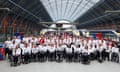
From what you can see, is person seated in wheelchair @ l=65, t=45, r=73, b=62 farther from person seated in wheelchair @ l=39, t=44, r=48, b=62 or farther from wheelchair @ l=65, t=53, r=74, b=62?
person seated in wheelchair @ l=39, t=44, r=48, b=62

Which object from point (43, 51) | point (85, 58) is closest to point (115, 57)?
point (85, 58)

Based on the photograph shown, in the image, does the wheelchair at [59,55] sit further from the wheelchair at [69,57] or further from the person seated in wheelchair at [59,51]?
the wheelchair at [69,57]

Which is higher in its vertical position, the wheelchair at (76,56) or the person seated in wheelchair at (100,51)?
the person seated in wheelchair at (100,51)

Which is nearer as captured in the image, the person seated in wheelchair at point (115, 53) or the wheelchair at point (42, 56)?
the wheelchair at point (42, 56)


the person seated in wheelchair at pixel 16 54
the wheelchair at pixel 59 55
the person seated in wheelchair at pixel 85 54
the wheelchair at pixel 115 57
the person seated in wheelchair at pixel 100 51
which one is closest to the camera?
the person seated in wheelchair at pixel 16 54

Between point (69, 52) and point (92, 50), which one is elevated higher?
point (92, 50)

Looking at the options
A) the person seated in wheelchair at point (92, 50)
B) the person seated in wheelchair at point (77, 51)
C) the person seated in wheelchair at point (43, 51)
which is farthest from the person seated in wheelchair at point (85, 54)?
the person seated in wheelchair at point (43, 51)

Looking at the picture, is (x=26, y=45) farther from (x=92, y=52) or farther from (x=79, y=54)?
(x=92, y=52)

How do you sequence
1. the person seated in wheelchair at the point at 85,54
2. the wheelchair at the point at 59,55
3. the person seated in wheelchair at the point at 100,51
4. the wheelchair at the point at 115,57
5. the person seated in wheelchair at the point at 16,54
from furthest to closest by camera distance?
the wheelchair at the point at 115,57, the person seated in wheelchair at the point at 100,51, the wheelchair at the point at 59,55, the person seated in wheelchair at the point at 85,54, the person seated in wheelchair at the point at 16,54

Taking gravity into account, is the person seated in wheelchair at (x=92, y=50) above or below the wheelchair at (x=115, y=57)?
above

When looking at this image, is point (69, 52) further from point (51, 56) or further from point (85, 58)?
point (51, 56)

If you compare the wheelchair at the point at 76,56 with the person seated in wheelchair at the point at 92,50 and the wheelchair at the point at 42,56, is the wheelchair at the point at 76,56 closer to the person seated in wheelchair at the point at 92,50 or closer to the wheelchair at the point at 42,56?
the person seated in wheelchair at the point at 92,50

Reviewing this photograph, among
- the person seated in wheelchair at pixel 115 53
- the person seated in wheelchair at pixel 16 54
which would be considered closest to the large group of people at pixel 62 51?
the person seated in wheelchair at pixel 115 53

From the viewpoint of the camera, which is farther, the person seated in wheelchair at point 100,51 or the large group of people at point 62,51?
the person seated in wheelchair at point 100,51
